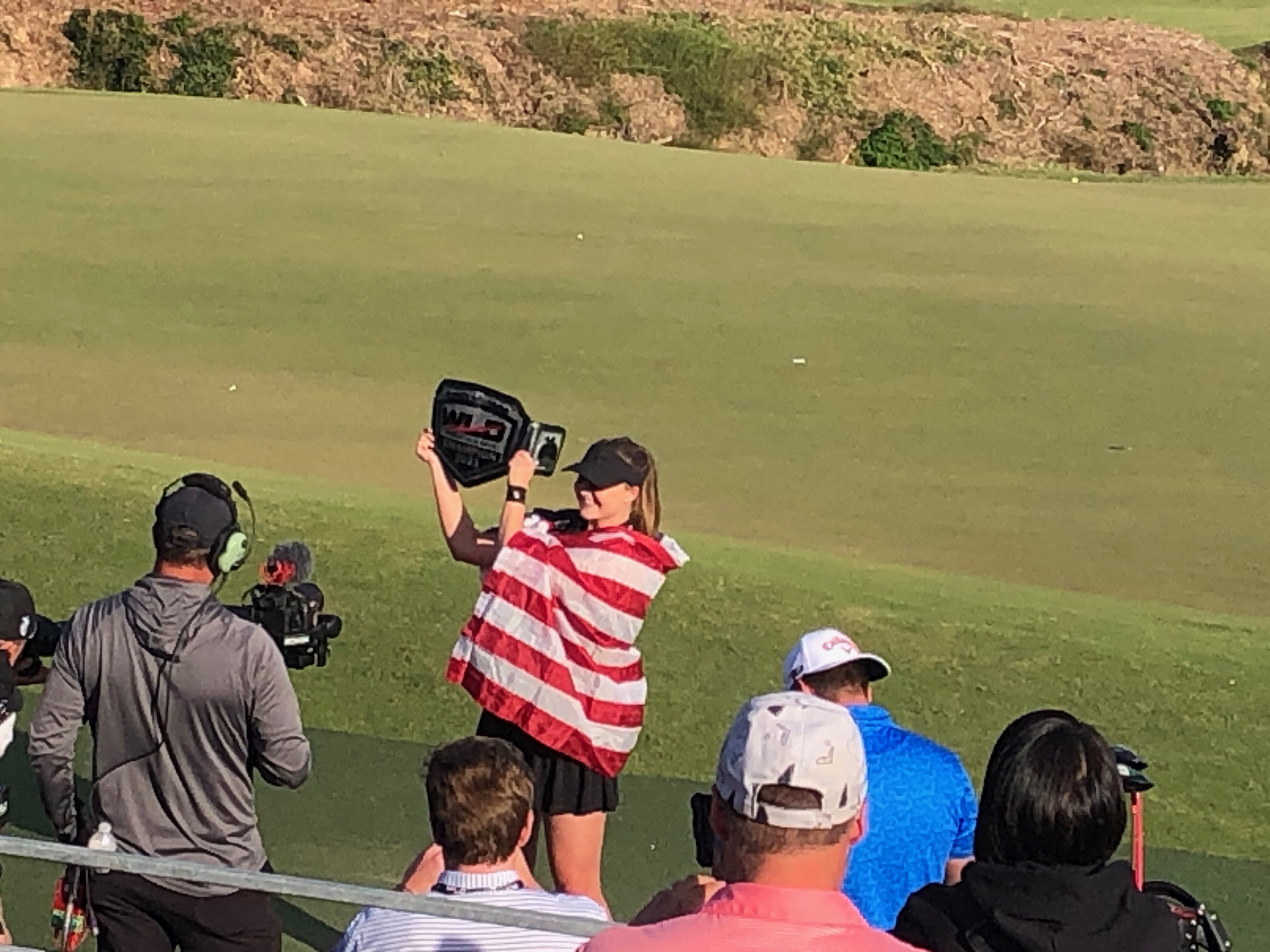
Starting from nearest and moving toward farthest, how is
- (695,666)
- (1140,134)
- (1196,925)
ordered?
(1196,925), (695,666), (1140,134)

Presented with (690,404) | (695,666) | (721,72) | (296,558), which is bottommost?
(690,404)

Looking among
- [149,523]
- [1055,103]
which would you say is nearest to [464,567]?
[149,523]

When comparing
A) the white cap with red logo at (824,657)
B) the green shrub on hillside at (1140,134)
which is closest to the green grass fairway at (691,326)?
the white cap with red logo at (824,657)

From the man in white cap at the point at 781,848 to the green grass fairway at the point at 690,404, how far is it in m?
3.07

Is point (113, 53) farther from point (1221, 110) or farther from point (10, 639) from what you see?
point (10, 639)

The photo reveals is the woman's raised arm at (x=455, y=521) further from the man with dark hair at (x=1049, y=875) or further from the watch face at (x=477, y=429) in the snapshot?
the man with dark hair at (x=1049, y=875)

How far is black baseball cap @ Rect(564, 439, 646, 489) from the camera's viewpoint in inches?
210

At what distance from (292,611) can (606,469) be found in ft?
2.89

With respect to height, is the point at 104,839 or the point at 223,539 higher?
the point at 223,539

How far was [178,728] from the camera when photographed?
4.43 meters

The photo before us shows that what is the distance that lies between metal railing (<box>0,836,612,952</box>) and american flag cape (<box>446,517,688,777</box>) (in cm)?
194

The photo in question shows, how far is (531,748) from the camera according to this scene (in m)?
5.45

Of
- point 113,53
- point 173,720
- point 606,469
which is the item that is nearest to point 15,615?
point 173,720

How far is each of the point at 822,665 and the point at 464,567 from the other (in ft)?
17.5
